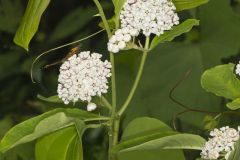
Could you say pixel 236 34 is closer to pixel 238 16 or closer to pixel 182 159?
pixel 238 16

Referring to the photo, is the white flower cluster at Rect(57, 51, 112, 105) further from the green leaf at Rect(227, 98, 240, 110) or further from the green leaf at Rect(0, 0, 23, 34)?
the green leaf at Rect(0, 0, 23, 34)

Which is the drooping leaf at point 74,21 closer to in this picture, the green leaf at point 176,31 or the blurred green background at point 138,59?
the blurred green background at point 138,59

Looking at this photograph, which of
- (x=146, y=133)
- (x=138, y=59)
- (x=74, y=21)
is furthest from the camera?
(x=74, y=21)

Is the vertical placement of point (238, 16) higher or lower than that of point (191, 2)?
lower

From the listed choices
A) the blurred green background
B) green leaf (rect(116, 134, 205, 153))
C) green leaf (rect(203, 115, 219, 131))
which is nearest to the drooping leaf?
the blurred green background

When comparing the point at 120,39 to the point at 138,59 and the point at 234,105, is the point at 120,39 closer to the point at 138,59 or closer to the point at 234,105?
the point at 234,105

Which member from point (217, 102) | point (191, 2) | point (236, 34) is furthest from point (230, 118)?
point (191, 2)

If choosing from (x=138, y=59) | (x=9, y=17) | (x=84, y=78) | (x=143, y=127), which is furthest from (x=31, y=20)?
(x=9, y=17)
